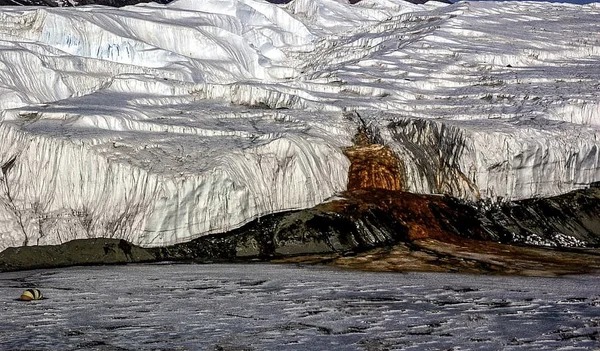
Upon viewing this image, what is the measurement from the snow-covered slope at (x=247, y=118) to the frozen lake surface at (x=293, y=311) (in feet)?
10.2

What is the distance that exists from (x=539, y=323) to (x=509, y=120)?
14.7 m

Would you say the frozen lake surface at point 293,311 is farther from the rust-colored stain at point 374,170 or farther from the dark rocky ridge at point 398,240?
the rust-colored stain at point 374,170

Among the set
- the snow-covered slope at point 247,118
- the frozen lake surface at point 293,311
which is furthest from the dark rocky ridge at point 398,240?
the frozen lake surface at point 293,311

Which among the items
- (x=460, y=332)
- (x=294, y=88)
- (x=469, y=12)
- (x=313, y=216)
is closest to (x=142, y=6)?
(x=469, y=12)

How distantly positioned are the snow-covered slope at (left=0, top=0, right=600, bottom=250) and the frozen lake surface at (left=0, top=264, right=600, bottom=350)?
3112 millimetres

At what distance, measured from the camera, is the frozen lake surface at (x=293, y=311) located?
10344 millimetres

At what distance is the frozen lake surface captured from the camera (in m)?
10.3

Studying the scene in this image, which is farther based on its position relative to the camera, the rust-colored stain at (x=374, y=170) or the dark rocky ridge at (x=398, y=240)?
the rust-colored stain at (x=374, y=170)

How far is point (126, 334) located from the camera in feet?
35.6

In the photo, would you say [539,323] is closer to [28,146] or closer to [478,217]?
[478,217]

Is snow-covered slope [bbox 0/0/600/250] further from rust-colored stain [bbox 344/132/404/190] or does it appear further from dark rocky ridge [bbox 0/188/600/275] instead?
dark rocky ridge [bbox 0/188/600/275]

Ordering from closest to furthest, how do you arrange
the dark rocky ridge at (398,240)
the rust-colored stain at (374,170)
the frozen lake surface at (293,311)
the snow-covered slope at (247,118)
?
the frozen lake surface at (293,311) → the dark rocky ridge at (398,240) → the snow-covered slope at (247,118) → the rust-colored stain at (374,170)

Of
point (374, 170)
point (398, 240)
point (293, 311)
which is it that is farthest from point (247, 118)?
point (293, 311)

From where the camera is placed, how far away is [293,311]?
12406 millimetres
